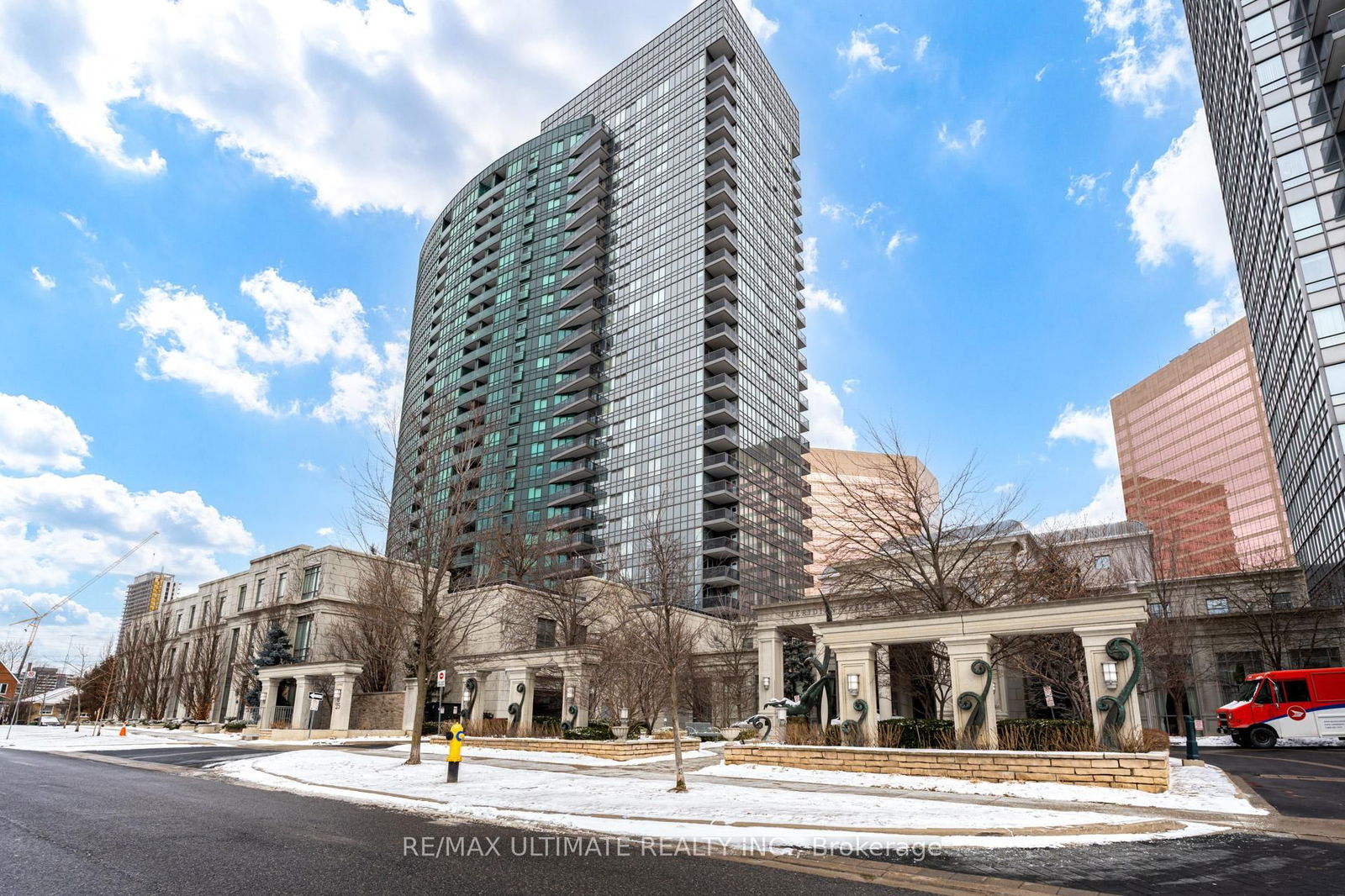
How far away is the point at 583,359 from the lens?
98.2 meters

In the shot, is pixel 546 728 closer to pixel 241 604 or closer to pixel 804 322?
pixel 241 604

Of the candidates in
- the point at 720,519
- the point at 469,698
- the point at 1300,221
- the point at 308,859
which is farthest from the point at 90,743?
the point at 1300,221

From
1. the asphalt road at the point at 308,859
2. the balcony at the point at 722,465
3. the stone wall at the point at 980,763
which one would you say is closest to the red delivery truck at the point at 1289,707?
the stone wall at the point at 980,763

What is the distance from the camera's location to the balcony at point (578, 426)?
94.7 m

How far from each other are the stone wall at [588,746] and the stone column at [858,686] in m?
8.01

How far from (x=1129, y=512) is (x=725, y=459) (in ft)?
322

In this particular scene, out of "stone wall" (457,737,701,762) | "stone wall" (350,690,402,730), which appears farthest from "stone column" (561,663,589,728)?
"stone wall" (350,690,402,730)

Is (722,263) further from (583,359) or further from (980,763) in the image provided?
(980,763)

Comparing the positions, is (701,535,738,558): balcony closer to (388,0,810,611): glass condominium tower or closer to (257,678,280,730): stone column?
(388,0,810,611): glass condominium tower

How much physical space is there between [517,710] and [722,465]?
50385mm

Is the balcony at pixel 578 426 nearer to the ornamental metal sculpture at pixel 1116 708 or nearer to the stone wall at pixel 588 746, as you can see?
the stone wall at pixel 588 746

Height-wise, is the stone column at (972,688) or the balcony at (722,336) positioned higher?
the balcony at (722,336)

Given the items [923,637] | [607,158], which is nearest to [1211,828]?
[923,637]

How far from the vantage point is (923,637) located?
2000 cm
